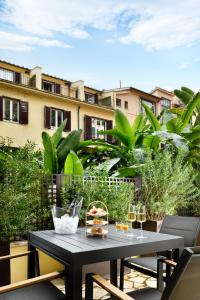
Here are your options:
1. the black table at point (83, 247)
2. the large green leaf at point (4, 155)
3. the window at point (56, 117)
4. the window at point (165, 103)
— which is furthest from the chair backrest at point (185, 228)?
the window at point (165, 103)

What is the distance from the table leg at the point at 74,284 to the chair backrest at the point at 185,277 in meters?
0.69

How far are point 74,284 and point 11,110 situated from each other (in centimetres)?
1205

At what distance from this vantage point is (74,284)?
210cm

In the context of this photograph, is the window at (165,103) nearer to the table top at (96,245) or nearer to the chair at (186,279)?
the table top at (96,245)

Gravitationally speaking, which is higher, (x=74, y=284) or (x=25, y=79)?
(x=25, y=79)

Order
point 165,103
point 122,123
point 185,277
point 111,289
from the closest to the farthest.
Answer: point 185,277, point 111,289, point 122,123, point 165,103

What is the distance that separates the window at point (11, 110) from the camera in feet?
42.9

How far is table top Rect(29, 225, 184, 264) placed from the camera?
223 centimetres

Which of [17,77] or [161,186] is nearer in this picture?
[161,186]

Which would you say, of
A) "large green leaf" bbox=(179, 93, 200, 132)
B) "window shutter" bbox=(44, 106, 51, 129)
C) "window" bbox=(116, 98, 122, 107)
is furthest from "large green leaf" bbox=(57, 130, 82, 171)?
"window" bbox=(116, 98, 122, 107)

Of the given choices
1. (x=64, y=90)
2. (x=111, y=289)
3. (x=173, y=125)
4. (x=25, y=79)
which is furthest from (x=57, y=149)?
Result: (x=64, y=90)

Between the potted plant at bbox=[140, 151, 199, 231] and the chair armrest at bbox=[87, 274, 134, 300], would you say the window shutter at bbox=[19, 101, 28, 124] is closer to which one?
the potted plant at bbox=[140, 151, 199, 231]

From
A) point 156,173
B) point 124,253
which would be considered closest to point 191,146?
point 156,173

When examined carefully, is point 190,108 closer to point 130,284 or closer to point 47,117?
point 130,284
